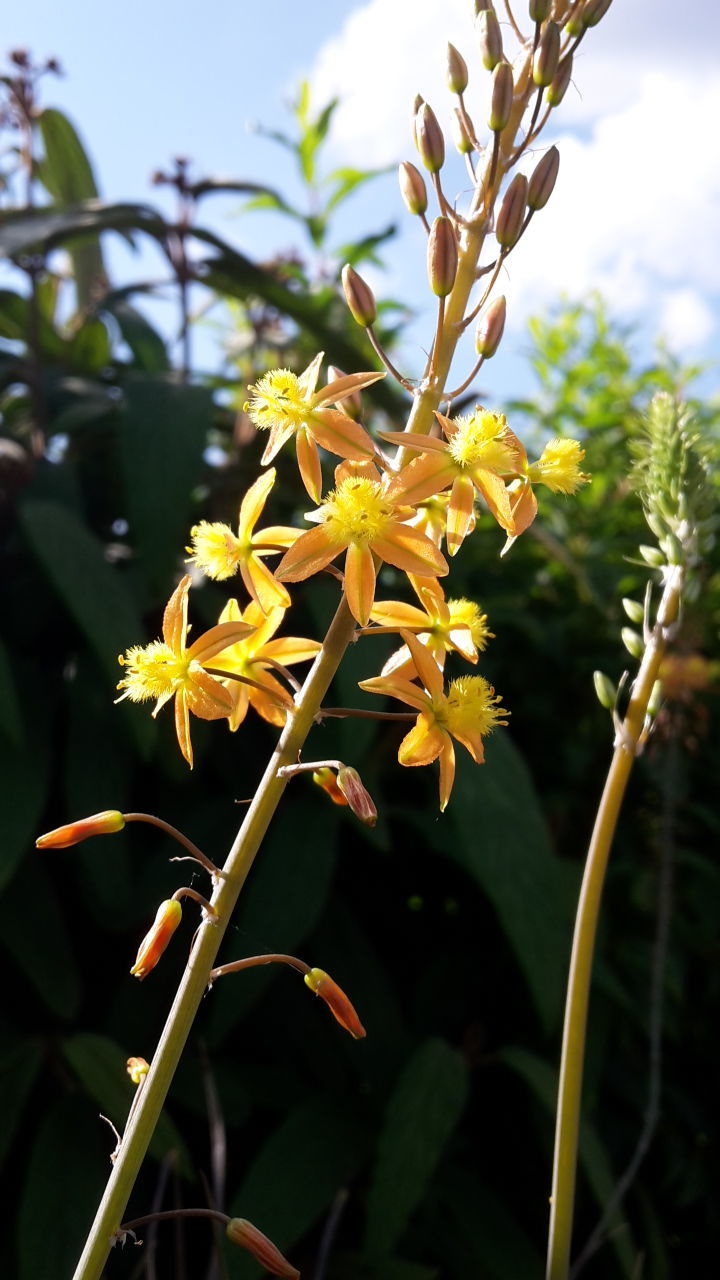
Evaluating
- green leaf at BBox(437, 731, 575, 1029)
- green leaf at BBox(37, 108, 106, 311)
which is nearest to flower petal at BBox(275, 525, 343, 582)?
green leaf at BBox(437, 731, 575, 1029)

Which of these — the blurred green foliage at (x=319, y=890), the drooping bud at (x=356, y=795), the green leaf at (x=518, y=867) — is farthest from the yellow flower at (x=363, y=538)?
the green leaf at (x=518, y=867)

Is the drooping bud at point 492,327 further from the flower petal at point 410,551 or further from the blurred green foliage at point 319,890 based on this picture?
the blurred green foliage at point 319,890

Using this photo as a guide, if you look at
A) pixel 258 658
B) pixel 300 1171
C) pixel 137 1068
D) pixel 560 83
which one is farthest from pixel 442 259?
pixel 300 1171

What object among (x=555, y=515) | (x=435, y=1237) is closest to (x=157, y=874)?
(x=435, y=1237)

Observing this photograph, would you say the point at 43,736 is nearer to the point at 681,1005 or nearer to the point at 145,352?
the point at 145,352

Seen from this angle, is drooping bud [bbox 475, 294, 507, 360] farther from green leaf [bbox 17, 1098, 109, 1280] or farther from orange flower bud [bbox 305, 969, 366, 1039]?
green leaf [bbox 17, 1098, 109, 1280]
